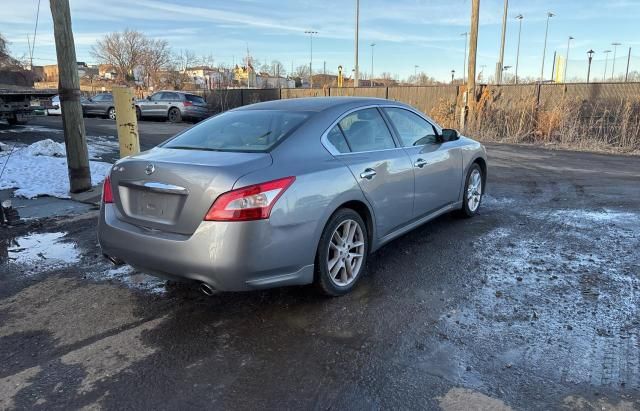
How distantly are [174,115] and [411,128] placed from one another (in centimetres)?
2096

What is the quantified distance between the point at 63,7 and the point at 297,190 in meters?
5.63

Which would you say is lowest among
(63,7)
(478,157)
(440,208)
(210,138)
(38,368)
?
(38,368)

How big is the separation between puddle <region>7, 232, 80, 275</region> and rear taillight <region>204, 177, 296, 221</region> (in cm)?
240

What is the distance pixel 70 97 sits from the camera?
7031 millimetres

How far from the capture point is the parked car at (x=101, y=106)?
995 inches

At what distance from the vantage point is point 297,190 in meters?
3.32

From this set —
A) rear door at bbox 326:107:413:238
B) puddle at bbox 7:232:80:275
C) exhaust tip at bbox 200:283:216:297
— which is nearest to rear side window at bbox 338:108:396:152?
rear door at bbox 326:107:413:238

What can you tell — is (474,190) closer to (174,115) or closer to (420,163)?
(420,163)

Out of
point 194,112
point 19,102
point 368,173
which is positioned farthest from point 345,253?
point 194,112

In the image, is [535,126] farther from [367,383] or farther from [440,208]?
[367,383]

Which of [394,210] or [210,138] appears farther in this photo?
[394,210]

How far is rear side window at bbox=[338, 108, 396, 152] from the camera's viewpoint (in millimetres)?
4172

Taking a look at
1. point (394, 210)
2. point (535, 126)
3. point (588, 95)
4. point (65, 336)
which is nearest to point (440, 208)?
point (394, 210)

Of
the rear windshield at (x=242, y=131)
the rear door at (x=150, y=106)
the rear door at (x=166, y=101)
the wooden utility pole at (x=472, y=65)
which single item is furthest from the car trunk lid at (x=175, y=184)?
the rear door at (x=150, y=106)
